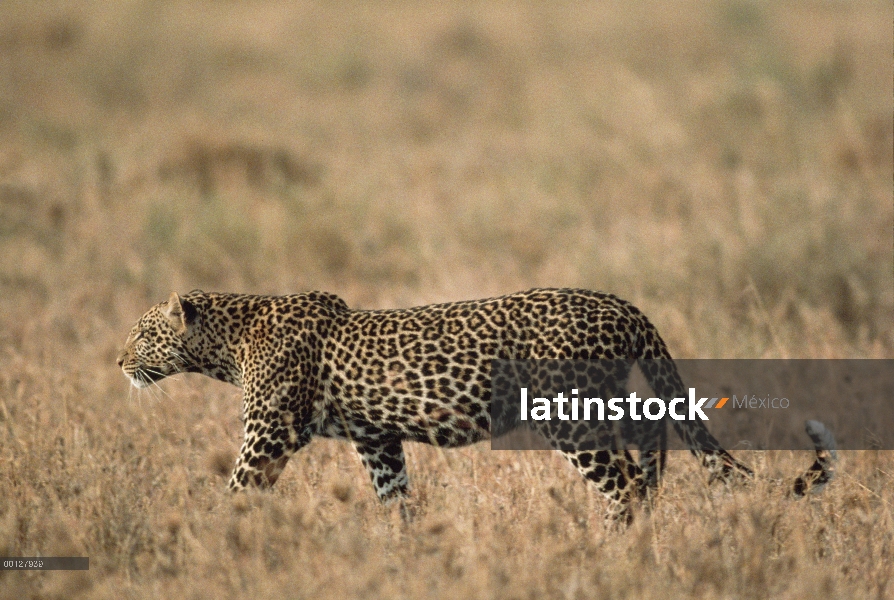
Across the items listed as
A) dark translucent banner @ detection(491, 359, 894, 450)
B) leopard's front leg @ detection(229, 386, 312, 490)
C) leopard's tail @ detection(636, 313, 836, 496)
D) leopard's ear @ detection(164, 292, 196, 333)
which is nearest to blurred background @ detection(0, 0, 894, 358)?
dark translucent banner @ detection(491, 359, 894, 450)

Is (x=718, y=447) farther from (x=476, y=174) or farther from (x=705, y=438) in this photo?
(x=476, y=174)

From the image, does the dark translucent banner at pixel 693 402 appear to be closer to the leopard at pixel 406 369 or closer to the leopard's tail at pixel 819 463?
the leopard at pixel 406 369

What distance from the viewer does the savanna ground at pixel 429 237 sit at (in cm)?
559

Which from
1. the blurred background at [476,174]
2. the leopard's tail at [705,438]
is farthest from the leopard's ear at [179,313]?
the blurred background at [476,174]

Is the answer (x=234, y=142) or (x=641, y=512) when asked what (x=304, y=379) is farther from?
(x=234, y=142)

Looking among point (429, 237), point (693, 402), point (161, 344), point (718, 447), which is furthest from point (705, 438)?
point (429, 237)

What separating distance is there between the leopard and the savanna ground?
8.7 inches

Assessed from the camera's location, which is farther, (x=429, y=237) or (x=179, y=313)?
(x=429, y=237)

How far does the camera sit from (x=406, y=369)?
6637 millimetres

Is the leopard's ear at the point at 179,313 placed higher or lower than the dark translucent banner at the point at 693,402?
higher

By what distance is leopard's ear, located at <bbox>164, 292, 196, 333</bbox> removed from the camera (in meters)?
7.14

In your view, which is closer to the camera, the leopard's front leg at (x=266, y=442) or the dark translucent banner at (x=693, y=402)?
the dark translucent banner at (x=693, y=402)

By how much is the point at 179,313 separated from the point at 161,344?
Result: 0.24 meters

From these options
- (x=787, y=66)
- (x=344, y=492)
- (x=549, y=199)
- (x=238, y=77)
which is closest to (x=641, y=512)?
(x=344, y=492)
